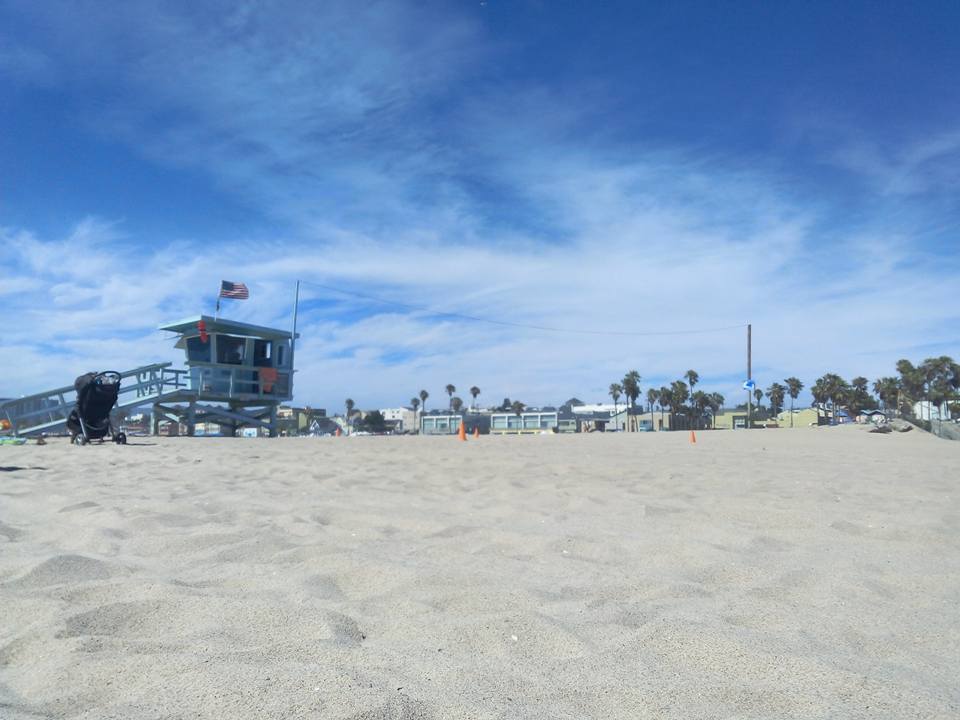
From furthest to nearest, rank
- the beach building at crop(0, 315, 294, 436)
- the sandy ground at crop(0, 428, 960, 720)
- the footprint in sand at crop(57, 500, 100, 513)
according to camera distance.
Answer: the beach building at crop(0, 315, 294, 436) < the footprint in sand at crop(57, 500, 100, 513) < the sandy ground at crop(0, 428, 960, 720)

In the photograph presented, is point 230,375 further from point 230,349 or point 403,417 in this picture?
point 403,417

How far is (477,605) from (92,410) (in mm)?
16715

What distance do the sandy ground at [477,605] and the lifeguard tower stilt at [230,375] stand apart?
28582mm

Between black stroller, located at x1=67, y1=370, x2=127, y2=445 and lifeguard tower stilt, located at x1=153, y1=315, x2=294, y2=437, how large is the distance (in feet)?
50.1

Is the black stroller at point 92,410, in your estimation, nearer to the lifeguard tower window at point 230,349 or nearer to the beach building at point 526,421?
the lifeguard tower window at point 230,349

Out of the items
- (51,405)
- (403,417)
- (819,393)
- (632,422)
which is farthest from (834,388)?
(51,405)

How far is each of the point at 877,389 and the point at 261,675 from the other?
98546 millimetres

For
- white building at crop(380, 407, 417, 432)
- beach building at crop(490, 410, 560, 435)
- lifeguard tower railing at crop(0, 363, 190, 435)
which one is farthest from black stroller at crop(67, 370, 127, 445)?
white building at crop(380, 407, 417, 432)

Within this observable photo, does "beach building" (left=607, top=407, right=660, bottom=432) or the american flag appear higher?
A: the american flag

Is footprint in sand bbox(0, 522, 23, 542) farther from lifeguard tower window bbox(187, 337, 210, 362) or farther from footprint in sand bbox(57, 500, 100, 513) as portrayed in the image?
lifeguard tower window bbox(187, 337, 210, 362)

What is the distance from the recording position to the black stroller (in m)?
16.6

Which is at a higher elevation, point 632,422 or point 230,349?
point 230,349

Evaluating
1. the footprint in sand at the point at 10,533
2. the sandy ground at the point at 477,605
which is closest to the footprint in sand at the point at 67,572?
the sandy ground at the point at 477,605

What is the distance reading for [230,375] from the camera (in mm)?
34375
